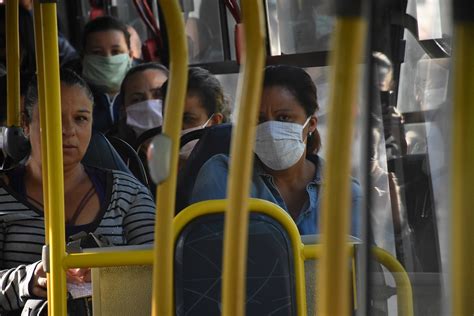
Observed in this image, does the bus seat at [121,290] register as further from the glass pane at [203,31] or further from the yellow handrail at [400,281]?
the glass pane at [203,31]

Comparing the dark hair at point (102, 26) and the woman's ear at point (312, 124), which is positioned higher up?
the dark hair at point (102, 26)

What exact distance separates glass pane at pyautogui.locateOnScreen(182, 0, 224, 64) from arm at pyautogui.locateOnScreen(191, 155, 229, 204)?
2071 mm

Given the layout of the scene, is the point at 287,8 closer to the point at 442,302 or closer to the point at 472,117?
the point at 442,302

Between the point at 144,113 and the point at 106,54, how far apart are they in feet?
2.67

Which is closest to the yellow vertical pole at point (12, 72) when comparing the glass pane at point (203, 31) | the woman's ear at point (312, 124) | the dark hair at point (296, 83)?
the dark hair at point (296, 83)

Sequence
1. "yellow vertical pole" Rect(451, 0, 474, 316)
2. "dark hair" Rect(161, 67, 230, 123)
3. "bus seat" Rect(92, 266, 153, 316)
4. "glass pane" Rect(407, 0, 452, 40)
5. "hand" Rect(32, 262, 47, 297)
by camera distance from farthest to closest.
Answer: "dark hair" Rect(161, 67, 230, 123) → "hand" Rect(32, 262, 47, 297) → "bus seat" Rect(92, 266, 153, 316) → "glass pane" Rect(407, 0, 452, 40) → "yellow vertical pole" Rect(451, 0, 474, 316)

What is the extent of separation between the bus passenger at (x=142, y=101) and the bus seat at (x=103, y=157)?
941mm

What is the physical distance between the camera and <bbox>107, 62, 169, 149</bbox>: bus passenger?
17.3 ft

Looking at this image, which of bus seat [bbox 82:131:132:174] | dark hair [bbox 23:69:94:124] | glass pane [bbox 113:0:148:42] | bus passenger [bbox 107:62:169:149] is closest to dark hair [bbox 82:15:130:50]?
bus passenger [bbox 107:62:169:149]

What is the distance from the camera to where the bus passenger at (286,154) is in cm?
381

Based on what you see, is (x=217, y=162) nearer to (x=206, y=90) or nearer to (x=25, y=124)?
(x=25, y=124)

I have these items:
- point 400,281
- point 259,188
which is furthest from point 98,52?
point 400,281

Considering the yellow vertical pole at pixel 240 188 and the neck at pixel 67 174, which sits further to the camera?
the neck at pixel 67 174

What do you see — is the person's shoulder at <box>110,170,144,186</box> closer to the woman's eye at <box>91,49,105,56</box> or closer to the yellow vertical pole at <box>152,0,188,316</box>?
the yellow vertical pole at <box>152,0,188,316</box>
